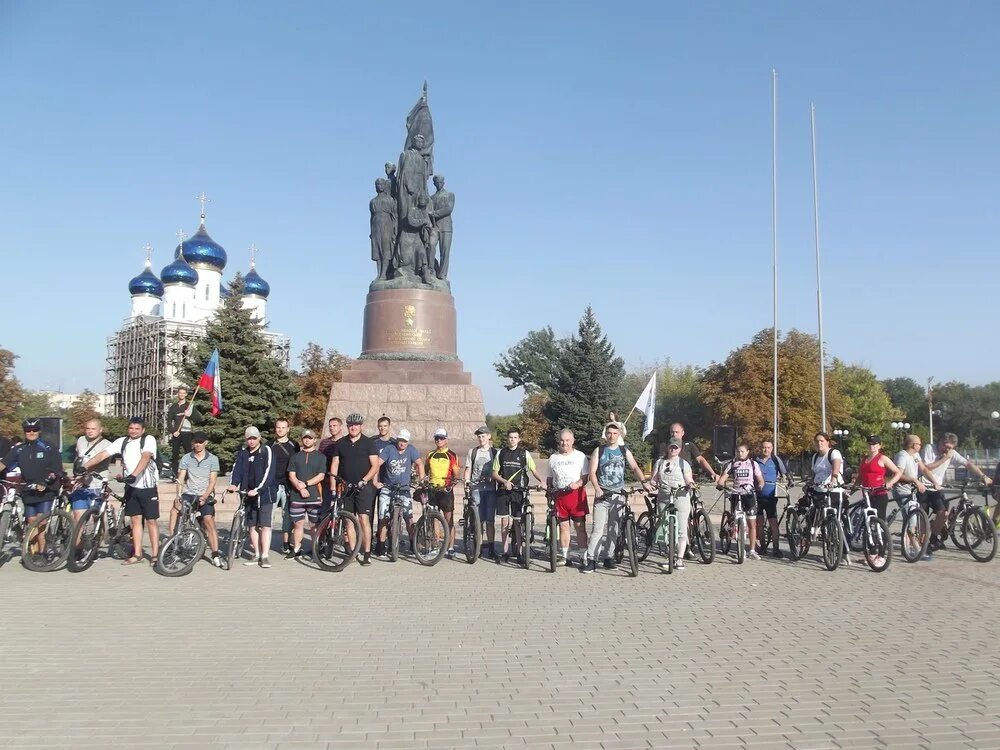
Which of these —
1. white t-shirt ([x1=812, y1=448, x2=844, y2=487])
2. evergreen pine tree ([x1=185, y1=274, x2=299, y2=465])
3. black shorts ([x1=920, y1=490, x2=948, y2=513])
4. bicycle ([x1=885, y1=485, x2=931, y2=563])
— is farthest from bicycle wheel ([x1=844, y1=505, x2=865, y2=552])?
evergreen pine tree ([x1=185, y1=274, x2=299, y2=465])

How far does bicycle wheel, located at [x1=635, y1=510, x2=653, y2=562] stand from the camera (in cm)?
993

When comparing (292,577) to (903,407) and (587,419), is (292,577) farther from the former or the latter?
(903,407)

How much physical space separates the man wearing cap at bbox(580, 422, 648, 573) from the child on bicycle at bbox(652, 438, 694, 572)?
0.31 m

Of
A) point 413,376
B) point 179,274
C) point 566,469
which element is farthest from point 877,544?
point 179,274

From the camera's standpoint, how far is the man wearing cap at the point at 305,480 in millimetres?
9641

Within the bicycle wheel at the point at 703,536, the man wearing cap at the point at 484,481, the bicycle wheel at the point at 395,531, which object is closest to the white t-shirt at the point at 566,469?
the man wearing cap at the point at 484,481

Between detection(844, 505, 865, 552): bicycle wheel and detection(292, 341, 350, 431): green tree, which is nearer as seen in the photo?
detection(844, 505, 865, 552): bicycle wheel

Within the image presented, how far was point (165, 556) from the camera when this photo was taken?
353 inches

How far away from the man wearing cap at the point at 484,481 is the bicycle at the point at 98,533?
160 inches

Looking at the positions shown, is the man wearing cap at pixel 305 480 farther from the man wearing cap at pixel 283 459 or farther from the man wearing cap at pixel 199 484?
the man wearing cap at pixel 199 484

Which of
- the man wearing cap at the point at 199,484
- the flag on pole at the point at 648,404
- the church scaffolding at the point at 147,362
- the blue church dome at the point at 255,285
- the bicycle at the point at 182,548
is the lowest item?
the bicycle at the point at 182,548

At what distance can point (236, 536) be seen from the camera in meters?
9.55

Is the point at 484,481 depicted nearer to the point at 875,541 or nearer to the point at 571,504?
the point at 571,504

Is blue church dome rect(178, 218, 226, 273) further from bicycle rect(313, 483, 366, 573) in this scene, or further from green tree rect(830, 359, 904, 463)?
bicycle rect(313, 483, 366, 573)
